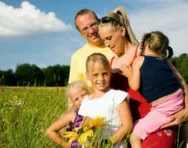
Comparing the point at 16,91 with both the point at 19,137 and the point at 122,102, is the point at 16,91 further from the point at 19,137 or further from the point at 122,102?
the point at 122,102

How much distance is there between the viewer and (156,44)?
11.6ft

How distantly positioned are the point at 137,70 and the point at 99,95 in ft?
1.28

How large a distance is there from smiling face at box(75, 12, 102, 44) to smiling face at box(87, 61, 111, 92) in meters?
1.40

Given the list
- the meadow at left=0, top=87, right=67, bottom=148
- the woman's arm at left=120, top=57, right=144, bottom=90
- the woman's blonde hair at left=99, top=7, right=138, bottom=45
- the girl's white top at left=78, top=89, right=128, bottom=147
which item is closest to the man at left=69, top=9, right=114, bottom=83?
the meadow at left=0, top=87, right=67, bottom=148

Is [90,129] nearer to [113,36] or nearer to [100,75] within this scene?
[100,75]

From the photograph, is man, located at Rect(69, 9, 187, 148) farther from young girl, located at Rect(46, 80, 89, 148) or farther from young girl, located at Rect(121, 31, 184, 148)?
young girl, located at Rect(121, 31, 184, 148)

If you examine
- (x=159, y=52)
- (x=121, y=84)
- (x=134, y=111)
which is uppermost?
(x=159, y=52)

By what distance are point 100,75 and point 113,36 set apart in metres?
0.43

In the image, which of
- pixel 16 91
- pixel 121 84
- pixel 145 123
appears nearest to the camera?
pixel 145 123

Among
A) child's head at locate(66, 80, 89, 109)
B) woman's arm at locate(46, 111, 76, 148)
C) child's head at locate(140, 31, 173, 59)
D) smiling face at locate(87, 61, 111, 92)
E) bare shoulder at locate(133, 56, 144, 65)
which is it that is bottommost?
woman's arm at locate(46, 111, 76, 148)

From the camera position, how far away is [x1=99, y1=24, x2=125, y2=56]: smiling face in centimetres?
373

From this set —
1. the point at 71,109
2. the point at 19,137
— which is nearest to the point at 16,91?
the point at 19,137

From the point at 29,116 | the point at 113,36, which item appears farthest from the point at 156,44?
the point at 29,116

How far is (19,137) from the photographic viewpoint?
4.44 metres
